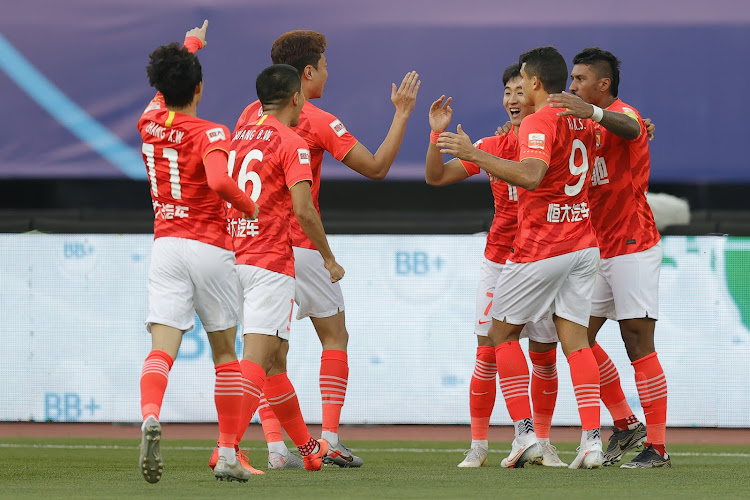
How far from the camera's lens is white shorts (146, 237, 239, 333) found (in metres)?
5.39

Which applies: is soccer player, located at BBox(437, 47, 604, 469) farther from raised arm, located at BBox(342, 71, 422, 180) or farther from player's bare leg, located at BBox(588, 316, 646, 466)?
player's bare leg, located at BBox(588, 316, 646, 466)

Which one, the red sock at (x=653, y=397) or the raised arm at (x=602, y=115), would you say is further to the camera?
the red sock at (x=653, y=397)

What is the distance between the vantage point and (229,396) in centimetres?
555

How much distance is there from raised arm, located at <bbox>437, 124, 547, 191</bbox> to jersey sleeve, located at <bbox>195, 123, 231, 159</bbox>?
119cm

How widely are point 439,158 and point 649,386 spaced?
1.75 meters

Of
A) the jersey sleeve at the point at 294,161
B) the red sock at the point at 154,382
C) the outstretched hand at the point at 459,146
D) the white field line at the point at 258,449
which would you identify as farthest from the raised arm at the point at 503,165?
the white field line at the point at 258,449

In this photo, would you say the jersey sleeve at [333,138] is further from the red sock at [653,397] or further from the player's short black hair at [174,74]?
the red sock at [653,397]

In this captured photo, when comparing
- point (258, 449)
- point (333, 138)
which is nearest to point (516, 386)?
point (333, 138)


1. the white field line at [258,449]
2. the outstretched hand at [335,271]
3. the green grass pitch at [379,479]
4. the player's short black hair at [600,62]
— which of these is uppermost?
the player's short black hair at [600,62]

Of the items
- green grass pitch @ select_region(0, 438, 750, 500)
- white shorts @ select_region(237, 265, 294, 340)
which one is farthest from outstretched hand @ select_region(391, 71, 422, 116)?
green grass pitch @ select_region(0, 438, 750, 500)

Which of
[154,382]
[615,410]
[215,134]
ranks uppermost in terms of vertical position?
[215,134]

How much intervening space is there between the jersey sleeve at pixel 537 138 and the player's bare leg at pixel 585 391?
0.90 m

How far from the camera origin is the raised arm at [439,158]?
6680 millimetres

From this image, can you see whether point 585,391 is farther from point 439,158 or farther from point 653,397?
point 439,158
